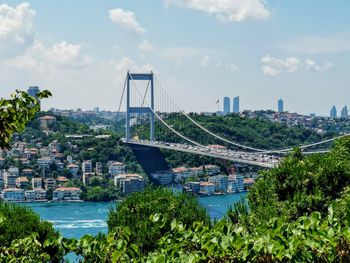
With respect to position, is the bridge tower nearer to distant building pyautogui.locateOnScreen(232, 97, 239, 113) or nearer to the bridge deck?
the bridge deck

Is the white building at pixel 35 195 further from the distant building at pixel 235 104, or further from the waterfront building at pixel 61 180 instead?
the distant building at pixel 235 104

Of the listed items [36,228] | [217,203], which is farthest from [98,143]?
[36,228]

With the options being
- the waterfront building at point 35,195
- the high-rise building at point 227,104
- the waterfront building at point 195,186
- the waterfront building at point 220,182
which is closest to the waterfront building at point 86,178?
the waterfront building at point 35,195

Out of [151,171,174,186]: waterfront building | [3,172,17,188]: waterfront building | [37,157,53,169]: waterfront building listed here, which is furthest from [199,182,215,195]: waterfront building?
[3,172,17,188]: waterfront building

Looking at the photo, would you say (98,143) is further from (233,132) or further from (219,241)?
(219,241)

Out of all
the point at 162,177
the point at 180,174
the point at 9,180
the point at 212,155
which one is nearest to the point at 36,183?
the point at 9,180

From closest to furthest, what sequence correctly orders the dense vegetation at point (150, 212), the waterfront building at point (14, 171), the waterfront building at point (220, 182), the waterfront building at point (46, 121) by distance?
the dense vegetation at point (150, 212) < the waterfront building at point (220, 182) < the waterfront building at point (14, 171) < the waterfront building at point (46, 121)
